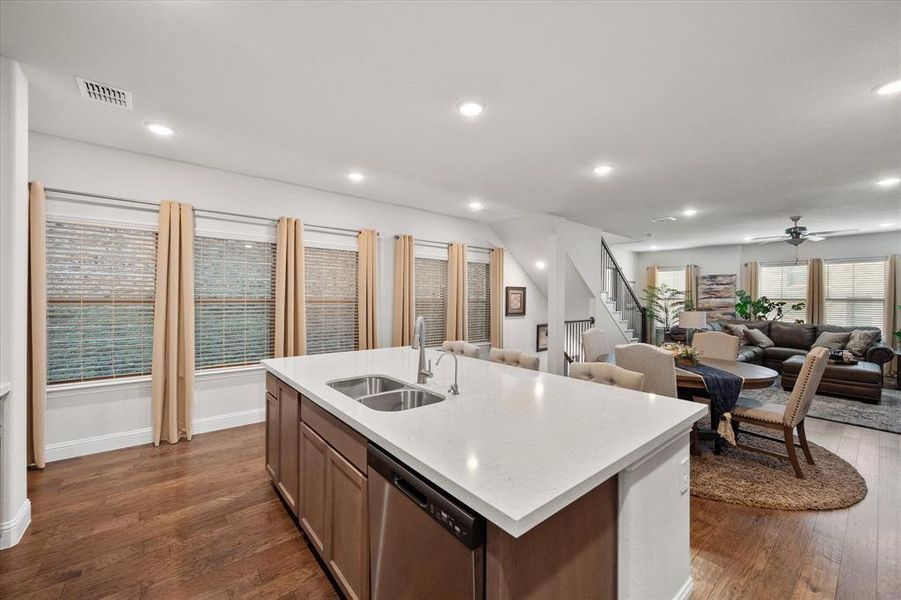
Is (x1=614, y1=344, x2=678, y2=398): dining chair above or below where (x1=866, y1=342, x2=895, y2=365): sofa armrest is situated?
above

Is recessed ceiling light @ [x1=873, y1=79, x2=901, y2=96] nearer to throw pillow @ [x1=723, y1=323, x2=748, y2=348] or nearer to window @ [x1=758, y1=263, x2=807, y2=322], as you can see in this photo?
throw pillow @ [x1=723, y1=323, x2=748, y2=348]

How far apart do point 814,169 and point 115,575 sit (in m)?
5.94

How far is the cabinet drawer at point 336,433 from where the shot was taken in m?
1.55

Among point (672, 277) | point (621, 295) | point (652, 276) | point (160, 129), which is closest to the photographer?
point (160, 129)

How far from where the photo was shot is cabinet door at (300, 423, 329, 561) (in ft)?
6.11

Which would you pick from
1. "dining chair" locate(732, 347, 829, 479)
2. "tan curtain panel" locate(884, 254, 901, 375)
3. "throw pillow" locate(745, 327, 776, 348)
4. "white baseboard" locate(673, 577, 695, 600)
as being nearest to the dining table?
"dining chair" locate(732, 347, 829, 479)

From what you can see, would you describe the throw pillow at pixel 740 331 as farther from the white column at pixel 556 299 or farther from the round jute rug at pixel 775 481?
the round jute rug at pixel 775 481

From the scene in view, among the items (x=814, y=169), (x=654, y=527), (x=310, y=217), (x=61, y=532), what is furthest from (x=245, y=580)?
(x=814, y=169)

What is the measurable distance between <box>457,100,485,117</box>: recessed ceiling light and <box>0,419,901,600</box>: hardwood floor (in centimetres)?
282

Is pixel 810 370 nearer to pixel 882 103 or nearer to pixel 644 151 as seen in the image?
pixel 882 103

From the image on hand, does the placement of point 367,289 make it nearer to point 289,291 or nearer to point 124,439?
point 289,291

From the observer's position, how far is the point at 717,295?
862cm

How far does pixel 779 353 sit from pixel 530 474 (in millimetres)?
7628

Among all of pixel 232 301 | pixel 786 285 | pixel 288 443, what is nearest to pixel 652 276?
pixel 786 285
